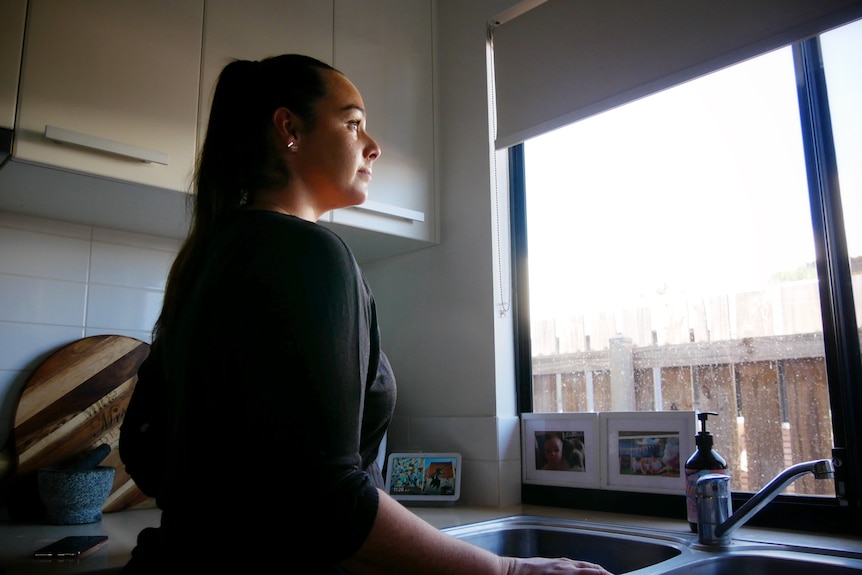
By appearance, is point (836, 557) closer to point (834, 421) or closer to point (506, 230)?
point (834, 421)

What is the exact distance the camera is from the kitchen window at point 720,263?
4.47 ft

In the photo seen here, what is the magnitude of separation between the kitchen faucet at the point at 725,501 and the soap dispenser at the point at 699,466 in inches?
1.6

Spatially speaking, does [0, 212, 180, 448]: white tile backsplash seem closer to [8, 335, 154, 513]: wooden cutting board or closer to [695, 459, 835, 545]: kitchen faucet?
[8, 335, 154, 513]: wooden cutting board

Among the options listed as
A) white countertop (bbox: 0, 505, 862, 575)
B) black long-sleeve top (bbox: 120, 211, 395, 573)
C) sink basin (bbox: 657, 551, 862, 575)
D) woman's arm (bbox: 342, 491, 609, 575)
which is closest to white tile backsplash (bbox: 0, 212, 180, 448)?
white countertop (bbox: 0, 505, 862, 575)

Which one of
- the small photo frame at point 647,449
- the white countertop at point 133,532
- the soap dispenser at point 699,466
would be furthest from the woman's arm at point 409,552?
the small photo frame at point 647,449

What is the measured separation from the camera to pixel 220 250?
0.67 metres

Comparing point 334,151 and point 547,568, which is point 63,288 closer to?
point 334,151

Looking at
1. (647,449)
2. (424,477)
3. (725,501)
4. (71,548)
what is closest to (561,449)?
(647,449)

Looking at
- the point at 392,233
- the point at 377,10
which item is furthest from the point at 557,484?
the point at 377,10

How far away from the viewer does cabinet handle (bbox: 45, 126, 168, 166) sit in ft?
4.17

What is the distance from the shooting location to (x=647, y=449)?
1563mm

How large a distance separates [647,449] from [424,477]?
1.82 feet

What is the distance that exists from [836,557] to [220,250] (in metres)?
1.09

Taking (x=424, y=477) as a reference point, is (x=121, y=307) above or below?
above
